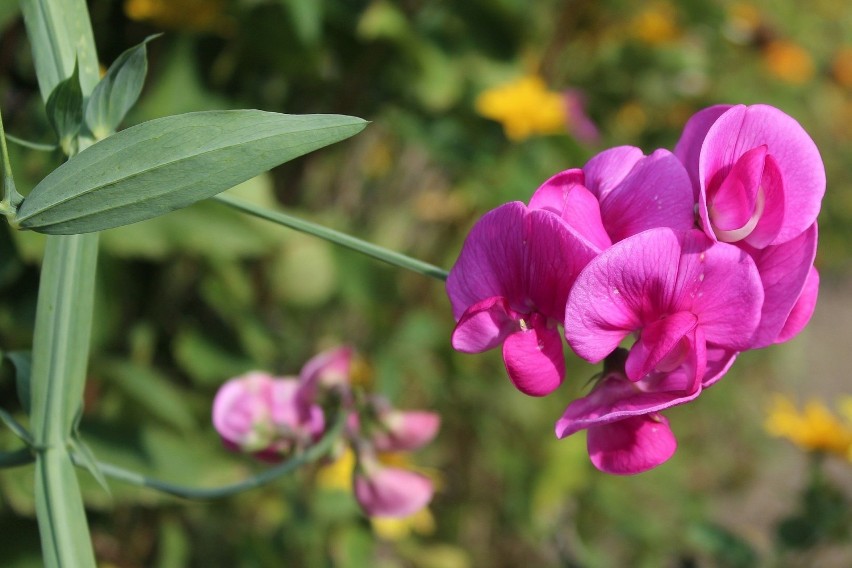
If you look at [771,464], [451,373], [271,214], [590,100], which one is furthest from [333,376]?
[771,464]

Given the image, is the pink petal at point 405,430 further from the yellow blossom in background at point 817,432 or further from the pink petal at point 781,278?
the yellow blossom in background at point 817,432

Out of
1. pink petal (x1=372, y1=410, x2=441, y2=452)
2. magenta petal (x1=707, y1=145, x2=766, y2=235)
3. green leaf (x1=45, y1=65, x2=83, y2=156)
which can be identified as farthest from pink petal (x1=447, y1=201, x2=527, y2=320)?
pink petal (x1=372, y1=410, x2=441, y2=452)

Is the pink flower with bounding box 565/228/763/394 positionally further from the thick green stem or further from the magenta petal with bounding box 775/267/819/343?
the thick green stem

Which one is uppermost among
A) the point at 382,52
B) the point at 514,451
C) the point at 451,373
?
the point at 382,52

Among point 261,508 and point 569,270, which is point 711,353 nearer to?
point 569,270

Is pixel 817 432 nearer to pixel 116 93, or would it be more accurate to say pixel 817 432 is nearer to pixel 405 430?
pixel 405 430
